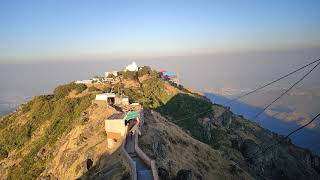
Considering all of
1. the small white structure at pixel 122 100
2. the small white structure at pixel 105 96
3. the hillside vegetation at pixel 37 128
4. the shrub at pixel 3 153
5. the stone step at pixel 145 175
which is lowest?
the shrub at pixel 3 153

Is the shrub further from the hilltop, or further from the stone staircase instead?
the stone staircase

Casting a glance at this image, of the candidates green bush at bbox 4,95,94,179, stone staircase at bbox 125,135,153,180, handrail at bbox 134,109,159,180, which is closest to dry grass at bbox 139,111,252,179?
stone staircase at bbox 125,135,153,180

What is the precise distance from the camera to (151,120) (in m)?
57.6

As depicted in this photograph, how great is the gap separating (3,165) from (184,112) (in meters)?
39.9

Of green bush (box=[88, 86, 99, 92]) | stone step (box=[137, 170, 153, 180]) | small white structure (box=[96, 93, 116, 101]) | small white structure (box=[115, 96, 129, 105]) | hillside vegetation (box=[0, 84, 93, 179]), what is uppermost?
stone step (box=[137, 170, 153, 180])

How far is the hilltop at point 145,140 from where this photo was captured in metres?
45.6

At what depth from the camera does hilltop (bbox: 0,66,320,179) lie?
150 feet

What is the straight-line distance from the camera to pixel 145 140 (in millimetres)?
44844

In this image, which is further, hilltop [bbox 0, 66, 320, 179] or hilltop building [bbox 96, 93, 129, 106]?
hilltop building [bbox 96, 93, 129, 106]

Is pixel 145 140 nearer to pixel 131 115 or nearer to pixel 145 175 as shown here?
pixel 131 115

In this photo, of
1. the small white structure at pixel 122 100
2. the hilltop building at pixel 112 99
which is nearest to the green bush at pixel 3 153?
the hilltop building at pixel 112 99

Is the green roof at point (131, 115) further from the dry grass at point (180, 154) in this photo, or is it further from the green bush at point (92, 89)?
the green bush at point (92, 89)

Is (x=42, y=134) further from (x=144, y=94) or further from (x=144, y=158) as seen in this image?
(x=144, y=158)

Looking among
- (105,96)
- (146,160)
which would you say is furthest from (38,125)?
(146,160)
